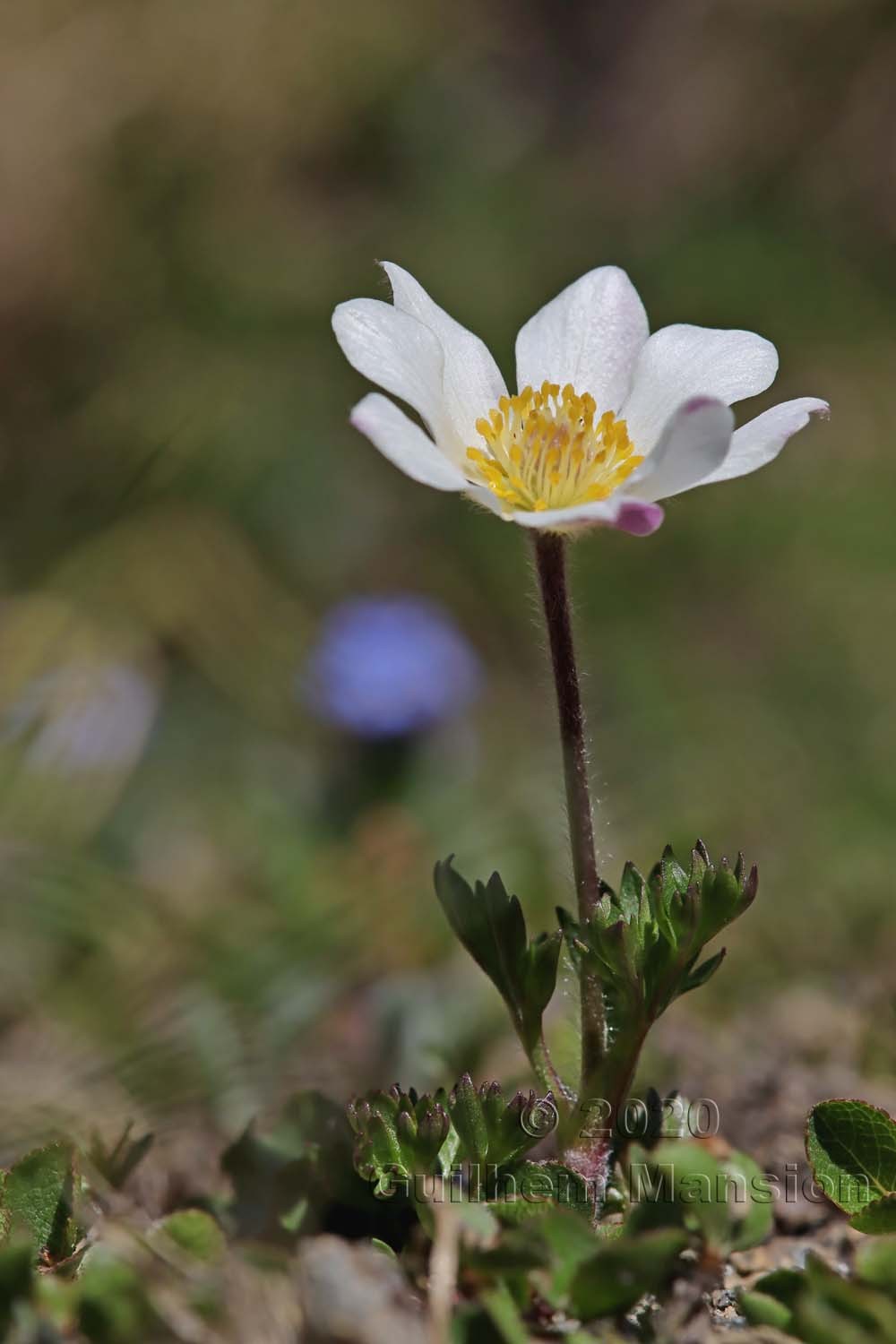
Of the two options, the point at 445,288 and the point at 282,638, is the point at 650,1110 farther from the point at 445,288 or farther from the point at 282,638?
the point at 445,288

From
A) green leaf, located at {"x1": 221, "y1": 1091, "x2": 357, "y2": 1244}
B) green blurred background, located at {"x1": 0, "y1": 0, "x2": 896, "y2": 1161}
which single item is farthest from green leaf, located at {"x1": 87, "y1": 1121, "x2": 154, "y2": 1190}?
green blurred background, located at {"x1": 0, "y1": 0, "x2": 896, "y2": 1161}

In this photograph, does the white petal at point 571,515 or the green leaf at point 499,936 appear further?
the green leaf at point 499,936

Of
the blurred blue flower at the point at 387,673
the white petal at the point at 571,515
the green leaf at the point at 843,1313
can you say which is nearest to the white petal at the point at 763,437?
the white petal at the point at 571,515

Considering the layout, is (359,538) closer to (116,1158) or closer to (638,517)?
(116,1158)

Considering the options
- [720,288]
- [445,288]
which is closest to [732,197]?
[720,288]

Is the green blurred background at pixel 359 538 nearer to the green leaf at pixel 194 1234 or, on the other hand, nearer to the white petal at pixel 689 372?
the green leaf at pixel 194 1234

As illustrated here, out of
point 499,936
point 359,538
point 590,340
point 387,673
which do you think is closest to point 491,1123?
point 499,936
